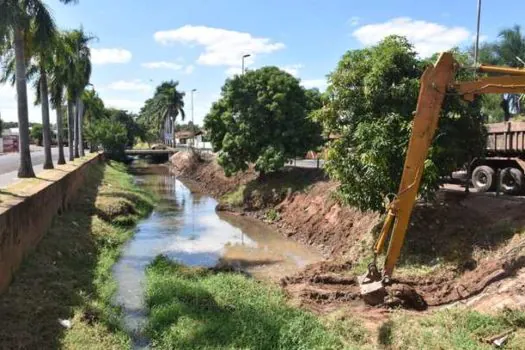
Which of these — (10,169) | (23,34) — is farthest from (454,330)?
(10,169)

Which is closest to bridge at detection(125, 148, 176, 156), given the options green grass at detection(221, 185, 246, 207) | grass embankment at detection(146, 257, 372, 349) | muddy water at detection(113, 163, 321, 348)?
green grass at detection(221, 185, 246, 207)

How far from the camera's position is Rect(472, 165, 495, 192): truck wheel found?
19391 millimetres

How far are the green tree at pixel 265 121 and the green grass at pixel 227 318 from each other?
16.5 meters

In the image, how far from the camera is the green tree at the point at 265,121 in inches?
1219

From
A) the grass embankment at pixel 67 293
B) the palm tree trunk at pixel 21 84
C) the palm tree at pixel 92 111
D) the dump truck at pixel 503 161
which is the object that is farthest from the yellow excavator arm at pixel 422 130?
the palm tree at pixel 92 111

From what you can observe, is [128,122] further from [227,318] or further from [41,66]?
[227,318]

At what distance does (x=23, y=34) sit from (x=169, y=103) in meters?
81.1

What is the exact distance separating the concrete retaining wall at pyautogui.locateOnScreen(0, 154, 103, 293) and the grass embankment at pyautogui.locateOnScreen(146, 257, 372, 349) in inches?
131

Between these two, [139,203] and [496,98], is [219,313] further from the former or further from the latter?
[496,98]

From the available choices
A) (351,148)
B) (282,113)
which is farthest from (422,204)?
(282,113)

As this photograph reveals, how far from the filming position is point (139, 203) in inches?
1206

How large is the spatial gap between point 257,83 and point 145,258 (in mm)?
16753

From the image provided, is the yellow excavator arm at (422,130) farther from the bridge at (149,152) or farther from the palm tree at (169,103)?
the palm tree at (169,103)

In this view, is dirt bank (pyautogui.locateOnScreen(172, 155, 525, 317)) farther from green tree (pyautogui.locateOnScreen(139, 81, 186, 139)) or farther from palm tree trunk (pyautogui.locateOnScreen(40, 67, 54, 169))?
green tree (pyautogui.locateOnScreen(139, 81, 186, 139))
